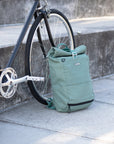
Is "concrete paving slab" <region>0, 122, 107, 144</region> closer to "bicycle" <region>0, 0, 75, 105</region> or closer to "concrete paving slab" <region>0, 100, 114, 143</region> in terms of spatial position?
"concrete paving slab" <region>0, 100, 114, 143</region>

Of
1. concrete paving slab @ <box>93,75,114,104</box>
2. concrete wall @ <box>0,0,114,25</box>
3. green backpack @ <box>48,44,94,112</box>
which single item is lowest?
concrete paving slab @ <box>93,75,114,104</box>

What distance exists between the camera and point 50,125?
2.96 m

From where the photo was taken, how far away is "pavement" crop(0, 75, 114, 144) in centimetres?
267

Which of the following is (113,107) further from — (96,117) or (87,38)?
(87,38)

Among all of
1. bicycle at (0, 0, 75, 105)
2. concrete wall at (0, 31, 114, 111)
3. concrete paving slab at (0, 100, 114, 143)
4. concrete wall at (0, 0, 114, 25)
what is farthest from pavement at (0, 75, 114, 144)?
concrete wall at (0, 0, 114, 25)

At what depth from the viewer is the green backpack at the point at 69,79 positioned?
3145mm

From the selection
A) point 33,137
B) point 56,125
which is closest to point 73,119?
point 56,125

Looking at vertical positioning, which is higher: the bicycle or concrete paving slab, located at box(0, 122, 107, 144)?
the bicycle

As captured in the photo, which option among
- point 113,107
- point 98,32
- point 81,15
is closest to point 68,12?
point 81,15

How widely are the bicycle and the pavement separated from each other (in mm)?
210

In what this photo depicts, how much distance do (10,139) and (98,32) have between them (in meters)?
2.24

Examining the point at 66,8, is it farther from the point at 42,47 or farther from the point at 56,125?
the point at 56,125

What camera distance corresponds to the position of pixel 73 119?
3.10 metres

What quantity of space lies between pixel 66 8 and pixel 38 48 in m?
3.63
